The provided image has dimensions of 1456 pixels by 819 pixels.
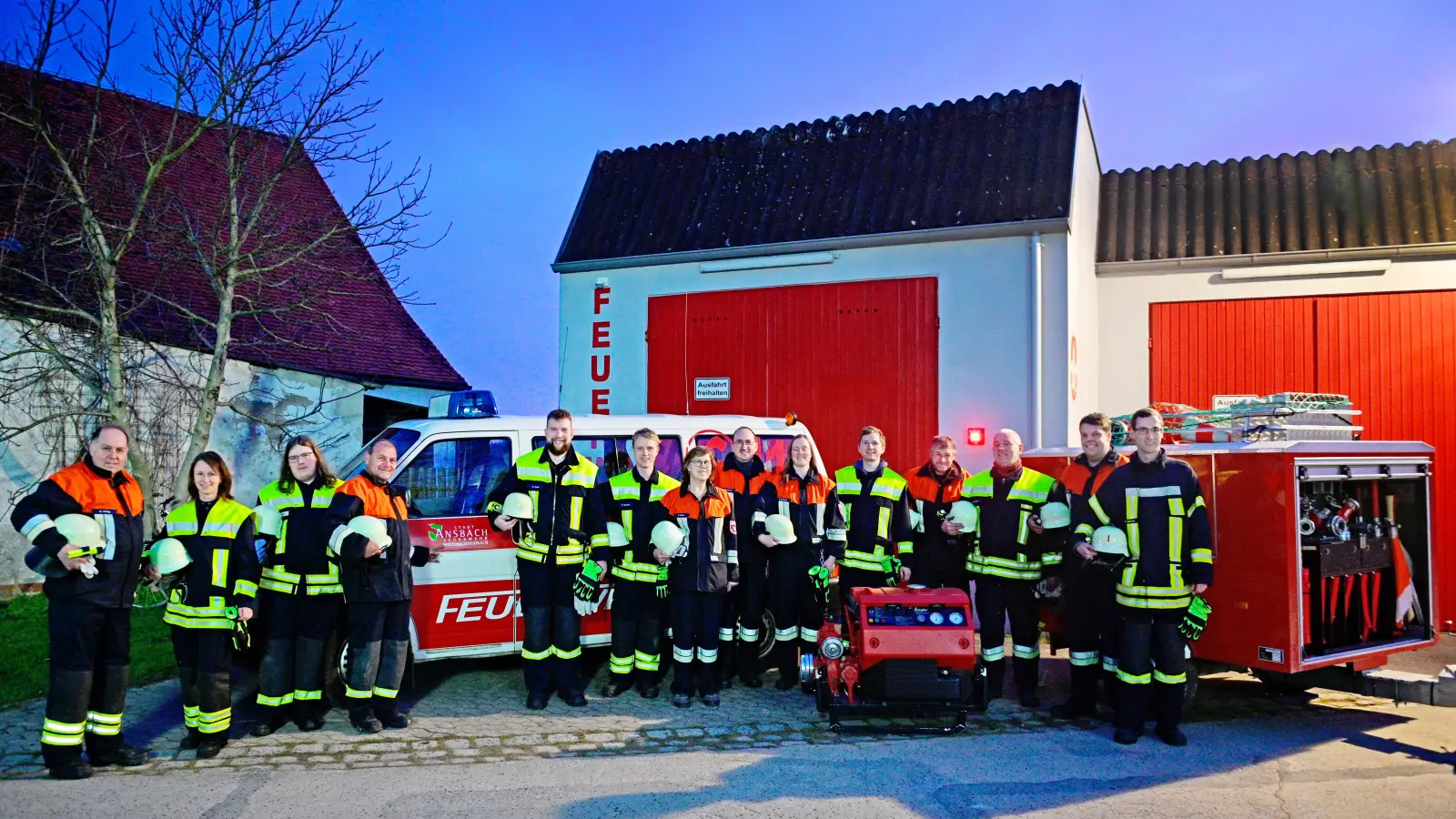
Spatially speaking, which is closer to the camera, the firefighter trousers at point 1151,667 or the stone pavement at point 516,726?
the stone pavement at point 516,726

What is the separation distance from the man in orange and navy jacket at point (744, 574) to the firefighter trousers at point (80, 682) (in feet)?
12.4

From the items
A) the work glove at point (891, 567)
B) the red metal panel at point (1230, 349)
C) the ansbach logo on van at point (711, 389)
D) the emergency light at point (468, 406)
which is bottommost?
the work glove at point (891, 567)

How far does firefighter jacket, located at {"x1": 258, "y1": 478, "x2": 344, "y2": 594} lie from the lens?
6.04 meters

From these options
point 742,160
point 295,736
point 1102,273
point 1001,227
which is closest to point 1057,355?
point 1001,227

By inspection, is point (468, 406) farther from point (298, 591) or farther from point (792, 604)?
point (792, 604)

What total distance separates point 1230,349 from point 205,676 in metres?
10.5

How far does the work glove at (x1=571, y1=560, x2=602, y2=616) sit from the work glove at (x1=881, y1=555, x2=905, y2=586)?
210cm

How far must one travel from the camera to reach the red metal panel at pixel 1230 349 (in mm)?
10789

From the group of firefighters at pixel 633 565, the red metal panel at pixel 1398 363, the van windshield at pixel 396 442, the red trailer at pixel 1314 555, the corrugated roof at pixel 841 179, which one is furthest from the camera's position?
the corrugated roof at pixel 841 179

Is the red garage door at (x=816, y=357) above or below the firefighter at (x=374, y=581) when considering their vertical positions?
above

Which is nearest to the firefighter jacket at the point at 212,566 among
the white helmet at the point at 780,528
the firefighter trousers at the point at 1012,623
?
the white helmet at the point at 780,528

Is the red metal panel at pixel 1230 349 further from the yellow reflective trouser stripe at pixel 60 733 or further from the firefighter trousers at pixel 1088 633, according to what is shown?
the yellow reflective trouser stripe at pixel 60 733

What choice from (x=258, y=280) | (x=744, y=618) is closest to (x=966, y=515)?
(x=744, y=618)

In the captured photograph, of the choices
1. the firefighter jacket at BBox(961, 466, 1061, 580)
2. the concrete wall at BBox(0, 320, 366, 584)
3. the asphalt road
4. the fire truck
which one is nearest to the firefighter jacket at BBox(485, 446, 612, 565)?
the fire truck
